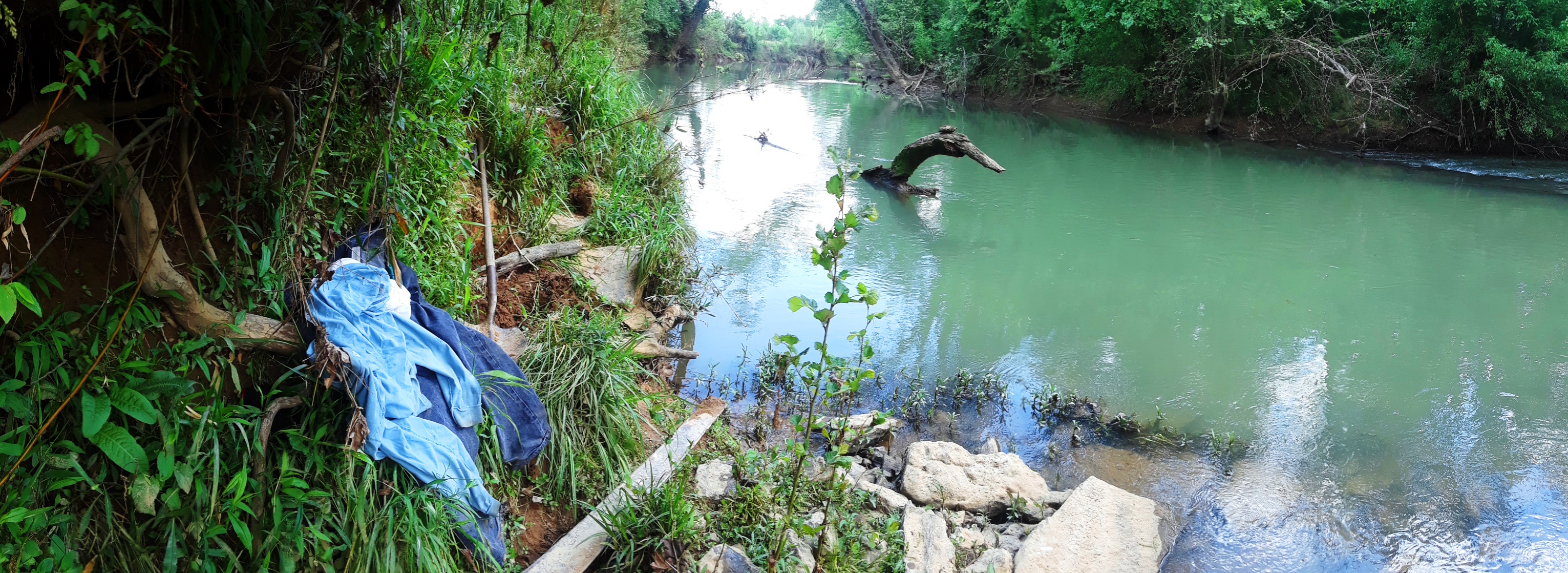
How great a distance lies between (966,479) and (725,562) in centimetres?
124

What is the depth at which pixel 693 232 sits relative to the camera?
17.5 ft

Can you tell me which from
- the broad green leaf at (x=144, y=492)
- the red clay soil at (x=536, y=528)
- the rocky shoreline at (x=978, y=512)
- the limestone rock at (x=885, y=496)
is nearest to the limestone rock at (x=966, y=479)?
the rocky shoreline at (x=978, y=512)

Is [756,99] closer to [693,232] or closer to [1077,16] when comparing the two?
[1077,16]

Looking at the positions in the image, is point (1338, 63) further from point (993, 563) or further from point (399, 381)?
point (399, 381)

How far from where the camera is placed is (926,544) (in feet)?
9.04

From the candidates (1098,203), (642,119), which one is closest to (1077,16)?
(1098,203)

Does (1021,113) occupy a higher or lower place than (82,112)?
lower

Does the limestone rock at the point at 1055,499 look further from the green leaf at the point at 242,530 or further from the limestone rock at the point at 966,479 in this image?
the green leaf at the point at 242,530

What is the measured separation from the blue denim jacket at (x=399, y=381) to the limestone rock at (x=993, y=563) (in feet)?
4.71

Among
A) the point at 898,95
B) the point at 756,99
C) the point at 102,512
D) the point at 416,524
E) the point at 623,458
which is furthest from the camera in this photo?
the point at 898,95

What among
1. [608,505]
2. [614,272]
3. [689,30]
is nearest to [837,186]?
[608,505]

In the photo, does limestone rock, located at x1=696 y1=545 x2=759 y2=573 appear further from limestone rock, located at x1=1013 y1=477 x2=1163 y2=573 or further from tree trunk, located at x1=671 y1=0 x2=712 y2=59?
tree trunk, located at x1=671 y1=0 x2=712 y2=59

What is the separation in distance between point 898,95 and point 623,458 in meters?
16.6

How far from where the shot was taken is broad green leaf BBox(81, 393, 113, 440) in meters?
1.81
